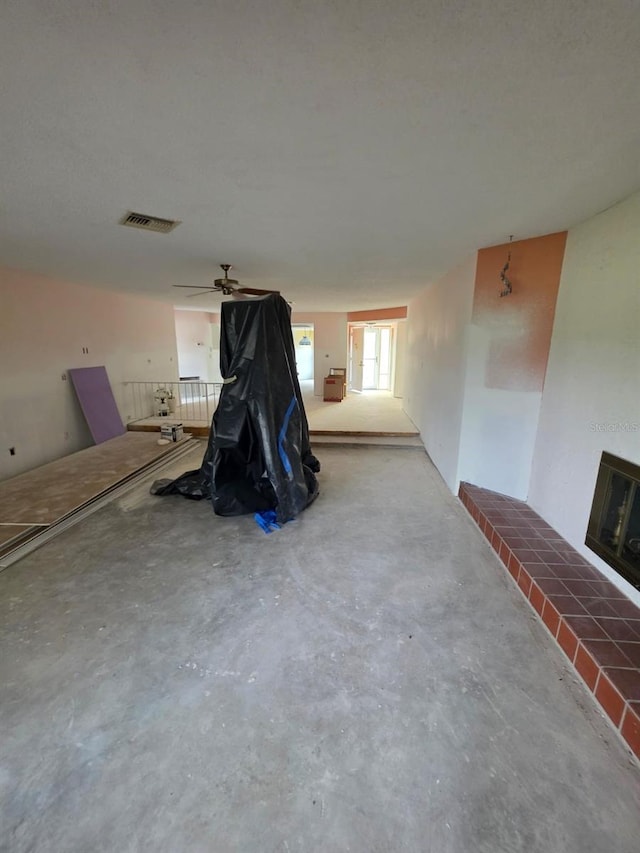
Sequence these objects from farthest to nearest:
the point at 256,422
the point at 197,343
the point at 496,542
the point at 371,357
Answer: the point at 371,357
the point at 197,343
the point at 256,422
the point at 496,542

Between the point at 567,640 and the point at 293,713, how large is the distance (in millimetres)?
1392

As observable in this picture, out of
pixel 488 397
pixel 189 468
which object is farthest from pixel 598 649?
pixel 189 468

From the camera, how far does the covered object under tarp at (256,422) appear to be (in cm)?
303

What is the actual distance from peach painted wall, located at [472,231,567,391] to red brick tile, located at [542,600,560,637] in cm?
174

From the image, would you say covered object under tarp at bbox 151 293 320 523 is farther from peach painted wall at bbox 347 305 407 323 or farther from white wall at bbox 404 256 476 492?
peach painted wall at bbox 347 305 407 323

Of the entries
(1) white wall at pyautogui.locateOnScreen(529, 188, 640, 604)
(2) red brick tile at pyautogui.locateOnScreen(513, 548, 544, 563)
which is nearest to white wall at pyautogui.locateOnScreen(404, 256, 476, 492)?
(1) white wall at pyautogui.locateOnScreen(529, 188, 640, 604)

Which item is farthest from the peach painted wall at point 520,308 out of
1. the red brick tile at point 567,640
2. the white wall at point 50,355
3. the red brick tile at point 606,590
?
the white wall at point 50,355

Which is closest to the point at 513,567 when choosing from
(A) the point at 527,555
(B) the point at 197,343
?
(A) the point at 527,555

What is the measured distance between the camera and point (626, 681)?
1415mm

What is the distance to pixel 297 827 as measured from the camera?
1.08 m

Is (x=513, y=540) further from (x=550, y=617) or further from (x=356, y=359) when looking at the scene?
(x=356, y=359)

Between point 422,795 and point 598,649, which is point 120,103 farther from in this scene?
point 598,649

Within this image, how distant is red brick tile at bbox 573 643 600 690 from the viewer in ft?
4.94

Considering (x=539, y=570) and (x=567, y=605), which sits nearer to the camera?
(x=567, y=605)
